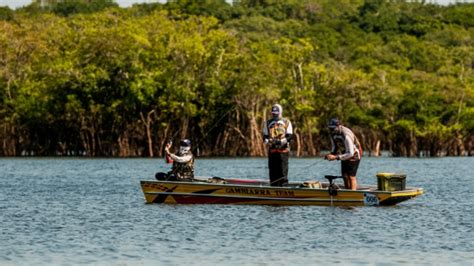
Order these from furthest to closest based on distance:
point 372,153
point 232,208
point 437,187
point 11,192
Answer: point 372,153, point 437,187, point 11,192, point 232,208

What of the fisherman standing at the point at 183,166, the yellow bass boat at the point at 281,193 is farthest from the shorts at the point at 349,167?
the fisherman standing at the point at 183,166

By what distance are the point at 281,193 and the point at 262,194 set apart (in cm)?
49

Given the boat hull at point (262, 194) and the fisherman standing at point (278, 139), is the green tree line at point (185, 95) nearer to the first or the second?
the boat hull at point (262, 194)

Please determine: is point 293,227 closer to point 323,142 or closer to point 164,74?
point 164,74

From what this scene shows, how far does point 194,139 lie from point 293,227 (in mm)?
56425

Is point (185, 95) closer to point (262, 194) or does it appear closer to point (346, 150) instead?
point (262, 194)

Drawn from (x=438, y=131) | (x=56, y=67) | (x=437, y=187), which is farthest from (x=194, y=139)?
(x=437, y=187)

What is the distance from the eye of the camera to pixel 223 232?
2409 cm

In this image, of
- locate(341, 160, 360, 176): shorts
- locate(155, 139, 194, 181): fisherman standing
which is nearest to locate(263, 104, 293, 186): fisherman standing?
locate(341, 160, 360, 176): shorts

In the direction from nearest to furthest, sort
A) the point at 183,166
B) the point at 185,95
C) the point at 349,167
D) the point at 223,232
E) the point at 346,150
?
the point at 223,232 < the point at 346,150 < the point at 349,167 < the point at 183,166 < the point at 185,95

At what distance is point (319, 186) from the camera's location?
30.1 m

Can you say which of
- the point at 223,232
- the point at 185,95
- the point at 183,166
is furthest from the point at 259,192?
the point at 185,95

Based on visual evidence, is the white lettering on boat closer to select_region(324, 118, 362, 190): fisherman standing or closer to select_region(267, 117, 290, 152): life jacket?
select_region(267, 117, 290, 152): life jacket

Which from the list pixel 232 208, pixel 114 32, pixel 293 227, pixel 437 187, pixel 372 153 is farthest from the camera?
pixel 372 153
